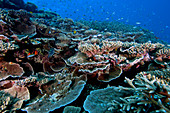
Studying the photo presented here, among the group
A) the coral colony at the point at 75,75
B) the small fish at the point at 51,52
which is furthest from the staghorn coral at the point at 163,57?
the small fish at the point at 51,52

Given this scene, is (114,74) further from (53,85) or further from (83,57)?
(53,85)

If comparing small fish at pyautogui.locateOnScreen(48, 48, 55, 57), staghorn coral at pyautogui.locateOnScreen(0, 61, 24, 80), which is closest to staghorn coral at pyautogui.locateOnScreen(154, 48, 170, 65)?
small fish at pyautogui.locateOnScreen(48, 48, 55, 57)

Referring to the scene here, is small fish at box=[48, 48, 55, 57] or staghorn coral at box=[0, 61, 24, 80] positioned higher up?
small fish at box=[48, 48, 55, 57]

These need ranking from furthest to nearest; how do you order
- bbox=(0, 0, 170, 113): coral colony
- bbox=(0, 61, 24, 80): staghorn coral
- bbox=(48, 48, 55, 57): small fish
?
bbox=(48, 48, 55, 57): small fish < bbox=(0, 61, 24, 80): staghorn coral < bbox=(0, 0, 170, 113): coral colony

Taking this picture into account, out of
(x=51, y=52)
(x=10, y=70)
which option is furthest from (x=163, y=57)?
(x=10, y=70)

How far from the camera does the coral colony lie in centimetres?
206

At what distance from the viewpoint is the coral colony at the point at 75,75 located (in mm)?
2064

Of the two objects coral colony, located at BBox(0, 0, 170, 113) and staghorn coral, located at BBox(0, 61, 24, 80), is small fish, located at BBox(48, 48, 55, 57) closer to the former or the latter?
coral colony, located at BBox(0, 0, 170, 113)

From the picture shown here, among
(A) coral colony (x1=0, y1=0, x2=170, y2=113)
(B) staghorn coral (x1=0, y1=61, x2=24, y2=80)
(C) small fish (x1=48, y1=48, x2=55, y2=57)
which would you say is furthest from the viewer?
(C) small fish (x1=48, y1=48, x2=55, y2=57)

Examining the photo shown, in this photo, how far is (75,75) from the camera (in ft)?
12.1

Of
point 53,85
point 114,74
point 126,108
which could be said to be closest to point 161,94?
point 126,108

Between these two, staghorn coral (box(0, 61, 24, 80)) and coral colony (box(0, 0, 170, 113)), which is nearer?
coral colony (box(0, 0, 170, 113))

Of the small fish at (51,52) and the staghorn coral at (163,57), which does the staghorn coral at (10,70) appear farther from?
the staghorn coral at (163,57)

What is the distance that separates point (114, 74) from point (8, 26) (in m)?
4.84
